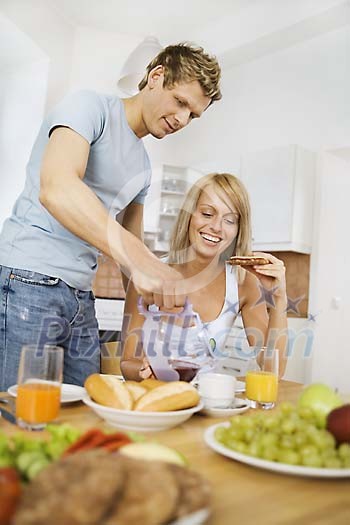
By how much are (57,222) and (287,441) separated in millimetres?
986

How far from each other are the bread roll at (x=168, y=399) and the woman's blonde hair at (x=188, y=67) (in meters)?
0.92

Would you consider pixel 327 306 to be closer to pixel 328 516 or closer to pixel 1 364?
pixel 1 364

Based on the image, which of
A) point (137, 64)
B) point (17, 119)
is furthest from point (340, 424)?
point (17, 119)

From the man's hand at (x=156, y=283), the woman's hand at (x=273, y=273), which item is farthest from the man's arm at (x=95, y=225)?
the woman's hand at (x=273, y=273)

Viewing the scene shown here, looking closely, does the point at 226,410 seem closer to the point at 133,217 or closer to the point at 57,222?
the point at 57,222

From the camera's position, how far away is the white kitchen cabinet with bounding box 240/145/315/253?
3885 millimetres

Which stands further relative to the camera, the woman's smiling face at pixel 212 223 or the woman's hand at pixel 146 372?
the woman's smiling face at pixel 212 223

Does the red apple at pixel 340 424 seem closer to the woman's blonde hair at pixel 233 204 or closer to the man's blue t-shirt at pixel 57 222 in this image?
the man's blue t-shirt at pixel 57 222

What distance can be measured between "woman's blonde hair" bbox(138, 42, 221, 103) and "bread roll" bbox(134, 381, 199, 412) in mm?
917

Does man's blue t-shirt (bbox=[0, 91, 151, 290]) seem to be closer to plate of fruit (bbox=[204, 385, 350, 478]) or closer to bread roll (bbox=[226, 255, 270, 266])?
bread roll (bbox=[226, 255, 270, 266])

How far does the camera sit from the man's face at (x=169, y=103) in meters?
1.47

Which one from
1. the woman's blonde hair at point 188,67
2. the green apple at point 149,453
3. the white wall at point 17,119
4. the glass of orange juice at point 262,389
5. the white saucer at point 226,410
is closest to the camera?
the green apple at point 149,453


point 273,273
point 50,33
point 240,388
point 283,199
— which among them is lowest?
point 240,388

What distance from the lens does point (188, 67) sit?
56.6 inches
